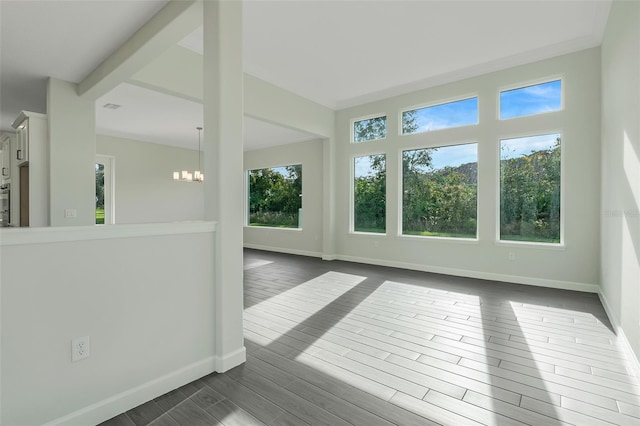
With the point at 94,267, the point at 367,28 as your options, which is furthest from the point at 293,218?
the point at 94,267

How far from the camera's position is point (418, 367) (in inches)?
91.4

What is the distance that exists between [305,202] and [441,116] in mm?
3816

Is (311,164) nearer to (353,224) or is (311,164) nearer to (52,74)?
(353,224)

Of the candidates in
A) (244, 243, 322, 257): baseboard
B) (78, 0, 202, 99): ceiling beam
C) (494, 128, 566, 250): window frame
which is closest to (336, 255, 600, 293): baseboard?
(494, 128, 566, 250): window frame

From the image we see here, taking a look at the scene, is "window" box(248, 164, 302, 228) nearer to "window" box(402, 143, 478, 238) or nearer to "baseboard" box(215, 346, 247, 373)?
"window" box(402, 143, 478, 238)

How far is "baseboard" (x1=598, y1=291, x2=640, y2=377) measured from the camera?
2226mm

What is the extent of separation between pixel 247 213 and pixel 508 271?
23.0 feet

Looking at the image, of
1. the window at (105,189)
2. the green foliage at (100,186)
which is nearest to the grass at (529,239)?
the window at (105,189)

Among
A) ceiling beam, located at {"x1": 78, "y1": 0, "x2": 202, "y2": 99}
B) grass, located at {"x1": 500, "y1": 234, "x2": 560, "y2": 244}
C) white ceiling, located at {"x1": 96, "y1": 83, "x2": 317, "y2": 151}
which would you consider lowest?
grass, located at {"x1": 500, "y1": 234, "x2": 560, "y2": 244}

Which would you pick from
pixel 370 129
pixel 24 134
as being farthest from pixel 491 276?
pixel 24 134

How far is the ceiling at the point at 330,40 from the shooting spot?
294 cm

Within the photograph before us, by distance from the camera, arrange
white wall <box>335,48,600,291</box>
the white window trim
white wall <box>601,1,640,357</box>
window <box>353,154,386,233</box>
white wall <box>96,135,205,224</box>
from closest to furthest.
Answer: white wall <box>601,1,640,357</box>, white wall <box>335,48,600,291</box>, the white window trim, window <box>353,154,386,233</box>, white wall <box>96,135,205,224</box>

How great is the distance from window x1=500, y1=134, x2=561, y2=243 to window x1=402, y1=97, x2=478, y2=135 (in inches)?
29.3

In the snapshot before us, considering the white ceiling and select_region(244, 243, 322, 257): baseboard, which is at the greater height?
the white ceiling
